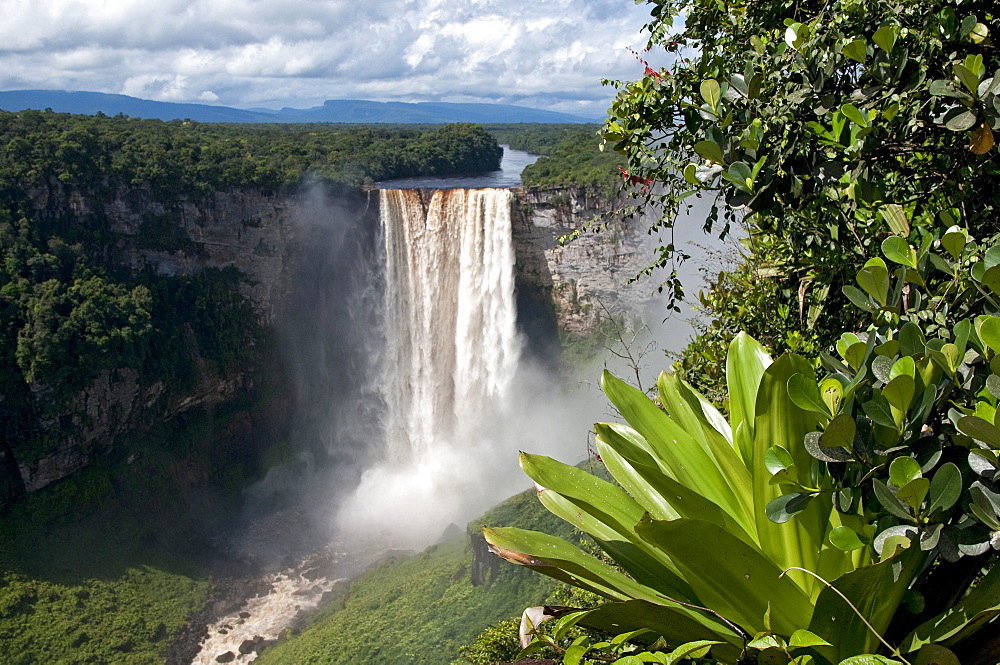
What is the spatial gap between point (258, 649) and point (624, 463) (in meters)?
17.0

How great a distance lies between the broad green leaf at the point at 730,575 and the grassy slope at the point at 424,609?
36.1 feet

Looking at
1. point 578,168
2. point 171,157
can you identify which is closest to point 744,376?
point 578,168

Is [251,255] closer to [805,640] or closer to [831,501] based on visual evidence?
[831,501]

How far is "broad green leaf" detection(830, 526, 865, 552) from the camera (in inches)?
41.5

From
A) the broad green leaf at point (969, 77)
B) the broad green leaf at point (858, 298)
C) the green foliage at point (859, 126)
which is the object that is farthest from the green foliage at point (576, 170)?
the broad green leaf at point (858, 298)

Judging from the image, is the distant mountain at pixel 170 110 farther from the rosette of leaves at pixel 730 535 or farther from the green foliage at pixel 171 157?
the rosette of leaves at pixel 730 535

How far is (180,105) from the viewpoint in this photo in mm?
107938

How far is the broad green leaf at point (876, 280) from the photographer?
1152 mm

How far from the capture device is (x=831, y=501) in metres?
1.23

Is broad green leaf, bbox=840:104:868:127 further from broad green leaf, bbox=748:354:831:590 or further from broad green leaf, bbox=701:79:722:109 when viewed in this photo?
broad green leaf, bbox=748:354:831:590

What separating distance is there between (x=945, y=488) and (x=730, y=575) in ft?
1.15

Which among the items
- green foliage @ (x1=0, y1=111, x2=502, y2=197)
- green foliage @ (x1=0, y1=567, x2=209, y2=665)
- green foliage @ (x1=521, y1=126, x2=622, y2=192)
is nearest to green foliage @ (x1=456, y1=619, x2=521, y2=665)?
green foliage @ (x1=0, y1=567, x2=209, y2=665)

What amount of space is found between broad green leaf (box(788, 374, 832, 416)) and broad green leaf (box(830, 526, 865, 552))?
0.18 meters

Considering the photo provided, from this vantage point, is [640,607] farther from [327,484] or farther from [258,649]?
[327,484]
